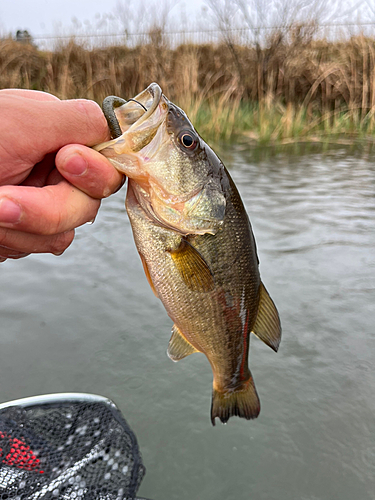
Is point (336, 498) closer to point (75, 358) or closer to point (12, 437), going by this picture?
point (12, 437)

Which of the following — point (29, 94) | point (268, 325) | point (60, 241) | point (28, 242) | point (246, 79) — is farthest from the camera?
point (246, 79)

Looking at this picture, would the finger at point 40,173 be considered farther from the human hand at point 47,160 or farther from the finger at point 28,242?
the finger at point 28,242

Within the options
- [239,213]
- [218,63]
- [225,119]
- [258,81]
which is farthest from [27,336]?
[218,63]

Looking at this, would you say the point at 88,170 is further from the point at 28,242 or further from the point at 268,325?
the point at 268,325

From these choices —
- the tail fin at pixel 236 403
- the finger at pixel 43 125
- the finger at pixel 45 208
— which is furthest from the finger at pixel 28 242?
the tail fin at pixel 236 403

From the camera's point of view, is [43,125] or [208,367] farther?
[208,367]

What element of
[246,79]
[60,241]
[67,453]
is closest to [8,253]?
[60,241]

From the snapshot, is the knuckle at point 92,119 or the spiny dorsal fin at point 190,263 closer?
the knuckle at point 92,119
